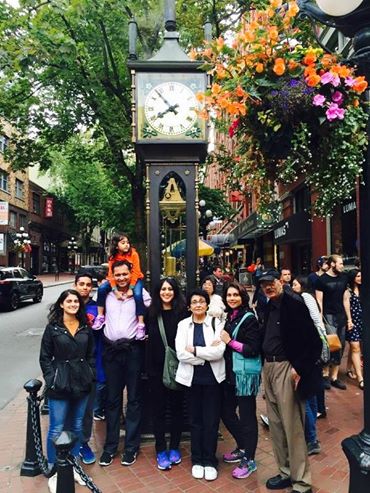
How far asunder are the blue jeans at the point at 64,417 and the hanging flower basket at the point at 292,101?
2.65 m

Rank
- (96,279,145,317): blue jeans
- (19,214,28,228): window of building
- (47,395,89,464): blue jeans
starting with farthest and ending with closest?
(19,214,28,228): window of building, (96,279,145,317): blue jeans, (47,395,89,464): blue jeans

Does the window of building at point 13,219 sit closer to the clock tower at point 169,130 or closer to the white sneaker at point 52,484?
the clock tower at point 169,130

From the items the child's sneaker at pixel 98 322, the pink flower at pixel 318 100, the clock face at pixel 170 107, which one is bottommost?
the child's sneaker at pixel 98 322

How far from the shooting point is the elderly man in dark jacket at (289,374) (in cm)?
335

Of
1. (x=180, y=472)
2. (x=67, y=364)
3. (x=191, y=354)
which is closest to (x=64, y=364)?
(x=67, y=364)

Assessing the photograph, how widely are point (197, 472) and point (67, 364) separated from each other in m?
1.51

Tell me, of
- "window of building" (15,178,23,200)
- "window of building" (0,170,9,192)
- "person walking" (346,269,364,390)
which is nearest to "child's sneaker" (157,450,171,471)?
"person walking" (346,269,364,390)

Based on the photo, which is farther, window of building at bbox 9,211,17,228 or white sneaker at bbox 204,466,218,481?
window of building at bbox 9,211,17,228

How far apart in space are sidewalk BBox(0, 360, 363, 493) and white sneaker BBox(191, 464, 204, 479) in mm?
40

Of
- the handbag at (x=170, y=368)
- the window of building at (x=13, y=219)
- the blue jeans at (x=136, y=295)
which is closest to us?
the handbag at (x=170, y=368)

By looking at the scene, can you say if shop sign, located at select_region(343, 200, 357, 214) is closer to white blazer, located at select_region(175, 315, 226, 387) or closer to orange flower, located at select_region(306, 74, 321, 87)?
white blazer, located at select_region(175, 315, 226, 387)

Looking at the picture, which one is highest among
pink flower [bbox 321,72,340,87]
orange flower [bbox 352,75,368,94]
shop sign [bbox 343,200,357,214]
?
shop sign [bbox 343,200,357,214]

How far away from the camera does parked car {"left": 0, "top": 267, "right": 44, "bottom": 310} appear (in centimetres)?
1588

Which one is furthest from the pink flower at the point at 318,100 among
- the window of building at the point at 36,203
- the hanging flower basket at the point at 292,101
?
the window of building at the point at 36,203
